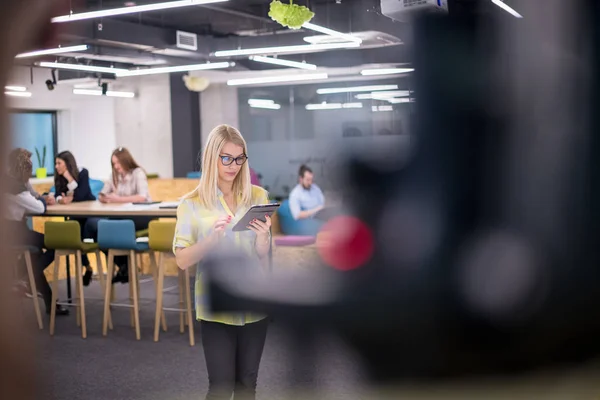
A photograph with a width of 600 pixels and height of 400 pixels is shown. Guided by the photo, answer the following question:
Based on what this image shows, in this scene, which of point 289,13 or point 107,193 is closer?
point 289,13

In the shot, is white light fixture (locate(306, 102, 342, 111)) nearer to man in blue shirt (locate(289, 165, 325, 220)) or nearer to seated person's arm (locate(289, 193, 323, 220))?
man in blue shirt (locate(289, 165, 325, 220))

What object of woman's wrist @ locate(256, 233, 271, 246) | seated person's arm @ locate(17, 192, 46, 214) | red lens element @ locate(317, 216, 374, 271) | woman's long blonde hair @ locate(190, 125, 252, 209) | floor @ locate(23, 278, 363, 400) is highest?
woman's long blonde hair @ locate(190, 125, 252, 209)

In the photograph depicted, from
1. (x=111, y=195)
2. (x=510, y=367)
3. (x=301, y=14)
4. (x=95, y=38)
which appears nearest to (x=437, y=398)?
(x=510, y=367)

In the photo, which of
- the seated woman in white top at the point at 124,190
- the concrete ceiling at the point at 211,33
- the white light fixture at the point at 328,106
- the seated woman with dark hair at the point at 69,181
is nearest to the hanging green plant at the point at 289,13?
the seated woman in white top at the point at 124,190

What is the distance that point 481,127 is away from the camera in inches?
53.7

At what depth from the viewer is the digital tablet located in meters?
2.61

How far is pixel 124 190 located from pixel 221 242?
4807 millimetres

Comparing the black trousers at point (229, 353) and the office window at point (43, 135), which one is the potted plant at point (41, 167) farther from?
the black trousers at point (229, 353)

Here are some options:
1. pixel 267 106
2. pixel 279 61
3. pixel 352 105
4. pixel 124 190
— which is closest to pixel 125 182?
pixel 124 190

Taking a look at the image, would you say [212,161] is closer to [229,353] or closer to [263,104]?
[229,353]

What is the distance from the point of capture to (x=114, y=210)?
625 centimetres

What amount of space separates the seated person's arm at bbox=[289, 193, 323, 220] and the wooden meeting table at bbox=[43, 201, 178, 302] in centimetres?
227

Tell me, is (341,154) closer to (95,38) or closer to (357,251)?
(357,251)

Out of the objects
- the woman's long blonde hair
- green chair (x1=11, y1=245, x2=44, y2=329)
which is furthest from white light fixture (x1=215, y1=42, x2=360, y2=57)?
the woman's long blonde hair
